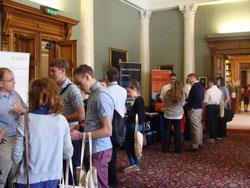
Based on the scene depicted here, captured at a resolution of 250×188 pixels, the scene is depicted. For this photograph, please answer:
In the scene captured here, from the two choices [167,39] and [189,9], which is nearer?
[189,9]

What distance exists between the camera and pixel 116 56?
31.5 feet

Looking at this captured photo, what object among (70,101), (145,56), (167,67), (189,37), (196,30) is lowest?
(70,101)

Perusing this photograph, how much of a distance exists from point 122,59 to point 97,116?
756cm

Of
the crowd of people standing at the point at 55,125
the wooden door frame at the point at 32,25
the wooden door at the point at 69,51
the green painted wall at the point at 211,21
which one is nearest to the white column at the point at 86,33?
the wooden door frame at the point at 32,25

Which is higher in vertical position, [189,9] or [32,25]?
[189,9]

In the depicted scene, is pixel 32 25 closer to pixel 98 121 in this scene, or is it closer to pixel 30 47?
pixel 30 47

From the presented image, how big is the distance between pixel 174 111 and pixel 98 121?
3.97 m

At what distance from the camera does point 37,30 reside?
658 centimetres

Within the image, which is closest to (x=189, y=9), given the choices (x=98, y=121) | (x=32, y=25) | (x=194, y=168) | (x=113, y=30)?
(x=113, y=30)

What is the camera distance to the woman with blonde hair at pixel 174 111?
20.2ft

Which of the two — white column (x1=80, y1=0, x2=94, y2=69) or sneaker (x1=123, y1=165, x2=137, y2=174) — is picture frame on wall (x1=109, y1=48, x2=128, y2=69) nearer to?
white column (x1=80, y1=0, x2=94, y2=69)

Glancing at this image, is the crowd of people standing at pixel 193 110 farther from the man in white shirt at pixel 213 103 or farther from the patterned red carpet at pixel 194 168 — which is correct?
the patterned red carpet at pixel 194 168

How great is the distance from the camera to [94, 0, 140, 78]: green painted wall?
28.9 ft

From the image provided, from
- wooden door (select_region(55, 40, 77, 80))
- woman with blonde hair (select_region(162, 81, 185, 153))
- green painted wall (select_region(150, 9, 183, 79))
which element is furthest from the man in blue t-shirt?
green painted wall (select_region(150, 9, 183, 79))
